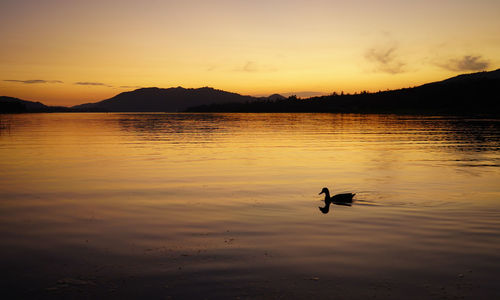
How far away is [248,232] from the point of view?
44.0 ft

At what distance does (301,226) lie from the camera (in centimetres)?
1417

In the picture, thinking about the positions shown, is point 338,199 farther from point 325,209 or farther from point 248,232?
point 248,232

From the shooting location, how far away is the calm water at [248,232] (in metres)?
9.27

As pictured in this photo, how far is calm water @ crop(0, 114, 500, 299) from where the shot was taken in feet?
30.4

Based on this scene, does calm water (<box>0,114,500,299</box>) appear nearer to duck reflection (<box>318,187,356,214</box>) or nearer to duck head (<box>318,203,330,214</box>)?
duck head (<box>318,203,330,214</box>)

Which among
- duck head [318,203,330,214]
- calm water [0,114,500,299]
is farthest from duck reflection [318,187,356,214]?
calm water [0,114,500,299]

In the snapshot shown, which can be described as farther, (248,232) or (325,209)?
(325,209)

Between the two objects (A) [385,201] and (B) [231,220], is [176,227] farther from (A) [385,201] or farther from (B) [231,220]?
(A) [385,201]

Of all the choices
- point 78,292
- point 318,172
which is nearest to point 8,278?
point 78,292

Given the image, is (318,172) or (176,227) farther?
(318,172)

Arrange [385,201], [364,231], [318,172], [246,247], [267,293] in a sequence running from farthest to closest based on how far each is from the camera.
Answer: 1. [318,172]
2. [385,201]
3. [364,231]
4. [246,247]
5. [267,293]

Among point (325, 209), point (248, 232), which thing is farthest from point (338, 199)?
point (248, 232)

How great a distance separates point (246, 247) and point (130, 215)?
19.9 ft

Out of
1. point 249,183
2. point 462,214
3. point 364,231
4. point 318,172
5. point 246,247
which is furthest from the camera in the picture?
point 318,172
